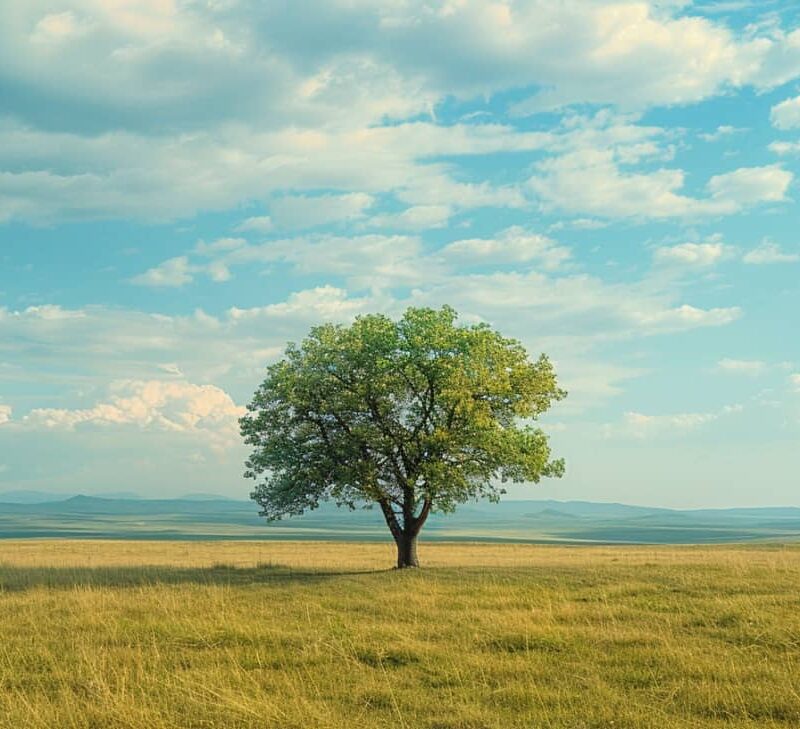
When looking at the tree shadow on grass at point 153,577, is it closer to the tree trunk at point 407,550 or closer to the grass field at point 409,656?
the tree trunk at point 407,550

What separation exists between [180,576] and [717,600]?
77.5ft

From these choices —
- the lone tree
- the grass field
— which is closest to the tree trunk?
the lone tree

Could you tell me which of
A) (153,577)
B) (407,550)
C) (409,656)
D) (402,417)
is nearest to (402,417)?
(402,417)

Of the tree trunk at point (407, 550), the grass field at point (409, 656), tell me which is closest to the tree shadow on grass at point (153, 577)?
the tree trunk at point (407, 550)

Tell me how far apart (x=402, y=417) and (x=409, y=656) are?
23019mm

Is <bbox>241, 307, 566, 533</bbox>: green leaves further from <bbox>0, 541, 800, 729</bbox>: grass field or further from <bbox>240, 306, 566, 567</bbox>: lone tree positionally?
<bbox>0, 541, 800, 729</bbox>: grass field

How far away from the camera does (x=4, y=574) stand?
40406mm

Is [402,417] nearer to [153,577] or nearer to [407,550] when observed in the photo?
[407,550]

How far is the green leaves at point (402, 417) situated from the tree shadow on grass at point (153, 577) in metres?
3.33

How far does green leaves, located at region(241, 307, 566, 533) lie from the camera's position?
37688 mm

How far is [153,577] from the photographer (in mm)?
36719

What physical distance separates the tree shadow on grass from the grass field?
3.83 m

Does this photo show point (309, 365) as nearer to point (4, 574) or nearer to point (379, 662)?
point (4, 574)

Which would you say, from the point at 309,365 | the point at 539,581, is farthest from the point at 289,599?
the point at 309,365
